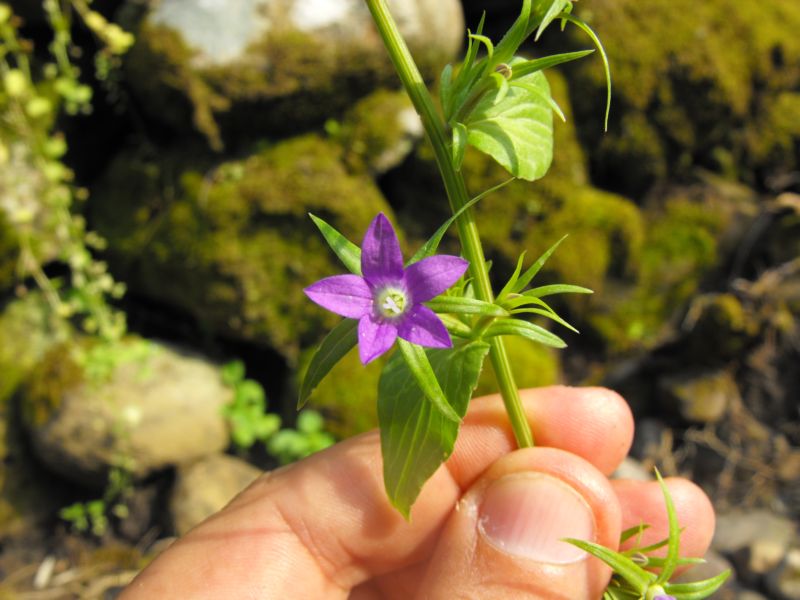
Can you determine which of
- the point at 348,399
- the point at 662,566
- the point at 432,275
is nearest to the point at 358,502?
the point at 662,566

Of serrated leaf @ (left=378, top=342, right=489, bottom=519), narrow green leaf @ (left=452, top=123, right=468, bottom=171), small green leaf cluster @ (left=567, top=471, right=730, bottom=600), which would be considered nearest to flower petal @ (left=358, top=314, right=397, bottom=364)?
serrated leaf @ (left=378, top=342, right=489, bottom=519)

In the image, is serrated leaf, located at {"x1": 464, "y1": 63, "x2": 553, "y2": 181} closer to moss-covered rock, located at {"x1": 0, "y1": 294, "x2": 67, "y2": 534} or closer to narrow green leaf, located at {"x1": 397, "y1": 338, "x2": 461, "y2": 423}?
narrow green leaf, located at {"x1": 397, "y1": 338, "x2": 461, "y2": 423}

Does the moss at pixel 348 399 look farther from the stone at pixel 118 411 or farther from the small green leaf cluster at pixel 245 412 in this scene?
the stone at pixel 118 411

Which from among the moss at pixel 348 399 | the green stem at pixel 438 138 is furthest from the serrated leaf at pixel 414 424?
the moss at pixel 348 399

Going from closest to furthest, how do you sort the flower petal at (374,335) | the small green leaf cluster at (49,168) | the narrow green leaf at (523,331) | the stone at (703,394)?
the flower petal at (374,335), the narrow green leaf at (523,331), the small green leaf cluster at (49,168), the stone at (703,394)

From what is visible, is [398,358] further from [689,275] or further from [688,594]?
[689,275]

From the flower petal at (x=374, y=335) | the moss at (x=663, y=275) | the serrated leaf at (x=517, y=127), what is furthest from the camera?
the moss at (x=663, y=275)
